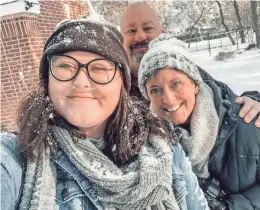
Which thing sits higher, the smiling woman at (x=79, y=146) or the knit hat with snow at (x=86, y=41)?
the knit hat with snow at (x=86, y=41)

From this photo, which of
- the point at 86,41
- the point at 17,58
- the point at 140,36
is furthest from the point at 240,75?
the point at 86,41

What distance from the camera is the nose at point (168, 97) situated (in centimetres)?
218

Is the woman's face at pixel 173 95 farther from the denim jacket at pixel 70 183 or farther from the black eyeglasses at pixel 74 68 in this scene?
the black eyeglasses at pixel 74 68

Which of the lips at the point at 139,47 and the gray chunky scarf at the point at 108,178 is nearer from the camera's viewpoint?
the gray chunky scarf at the point at 108,178

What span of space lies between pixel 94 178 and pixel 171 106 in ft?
2.94

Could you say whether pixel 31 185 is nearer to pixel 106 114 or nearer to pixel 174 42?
pixel 106 114

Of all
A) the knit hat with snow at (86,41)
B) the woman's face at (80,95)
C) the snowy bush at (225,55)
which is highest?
the knit hat with snow at (86,41)

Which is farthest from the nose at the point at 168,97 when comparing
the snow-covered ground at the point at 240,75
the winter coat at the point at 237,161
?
the snow-covered ground at the point at 240,75

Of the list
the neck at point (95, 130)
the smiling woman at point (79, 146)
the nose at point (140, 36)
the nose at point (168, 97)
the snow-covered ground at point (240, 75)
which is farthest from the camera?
the snow-covered ground at point (240, 75)

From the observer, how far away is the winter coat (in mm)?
2045

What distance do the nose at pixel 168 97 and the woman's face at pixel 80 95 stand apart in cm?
73

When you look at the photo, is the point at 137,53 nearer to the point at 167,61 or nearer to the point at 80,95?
the point at 167,61

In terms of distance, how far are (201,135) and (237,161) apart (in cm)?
25

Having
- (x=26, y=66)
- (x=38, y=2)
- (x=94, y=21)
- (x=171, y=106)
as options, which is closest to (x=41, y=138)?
(x=94, y=21)
